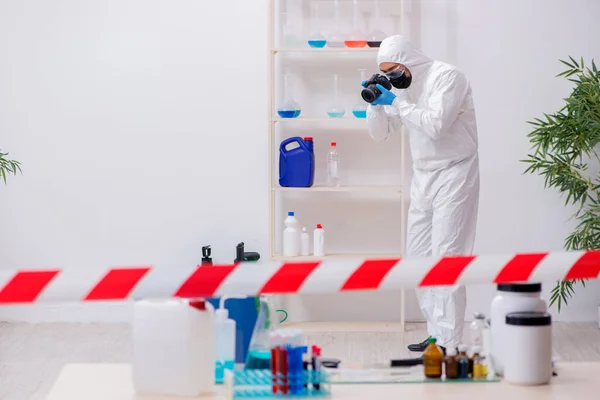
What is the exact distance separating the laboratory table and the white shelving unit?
2.86m

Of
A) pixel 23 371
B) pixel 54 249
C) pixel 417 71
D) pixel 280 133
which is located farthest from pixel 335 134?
pixel 23 371

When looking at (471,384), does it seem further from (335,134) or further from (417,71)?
(335,134)

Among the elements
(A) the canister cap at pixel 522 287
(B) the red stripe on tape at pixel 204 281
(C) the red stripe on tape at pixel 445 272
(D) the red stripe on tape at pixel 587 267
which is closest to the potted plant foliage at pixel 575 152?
(D) the red stripe on tape at pixel 587 267

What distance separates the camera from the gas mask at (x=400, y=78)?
415 centimetres

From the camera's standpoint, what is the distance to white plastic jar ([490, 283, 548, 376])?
6.15 ft

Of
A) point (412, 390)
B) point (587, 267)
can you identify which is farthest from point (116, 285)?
point (587, 267)

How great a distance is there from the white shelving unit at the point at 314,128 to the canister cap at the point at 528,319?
2828mm

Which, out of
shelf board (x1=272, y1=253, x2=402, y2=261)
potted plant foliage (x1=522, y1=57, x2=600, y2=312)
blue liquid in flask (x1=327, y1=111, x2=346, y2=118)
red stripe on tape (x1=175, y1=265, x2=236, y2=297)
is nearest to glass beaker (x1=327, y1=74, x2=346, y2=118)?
blue liquid in flask (x1=327, y1=111, x2=346, y2=118)

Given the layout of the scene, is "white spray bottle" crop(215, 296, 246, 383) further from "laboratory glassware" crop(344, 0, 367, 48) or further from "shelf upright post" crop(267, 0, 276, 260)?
"laboratory glassware" crop(344, 0, 367, 48)

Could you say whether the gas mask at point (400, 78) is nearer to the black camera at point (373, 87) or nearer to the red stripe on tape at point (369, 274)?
the black camera at point (373, 87)

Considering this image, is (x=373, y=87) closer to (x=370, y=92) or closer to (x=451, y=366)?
(x=370, y=92)

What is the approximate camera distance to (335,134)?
16.2 feet

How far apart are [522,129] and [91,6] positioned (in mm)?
2346

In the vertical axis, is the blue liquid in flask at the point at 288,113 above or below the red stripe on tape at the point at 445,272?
above
